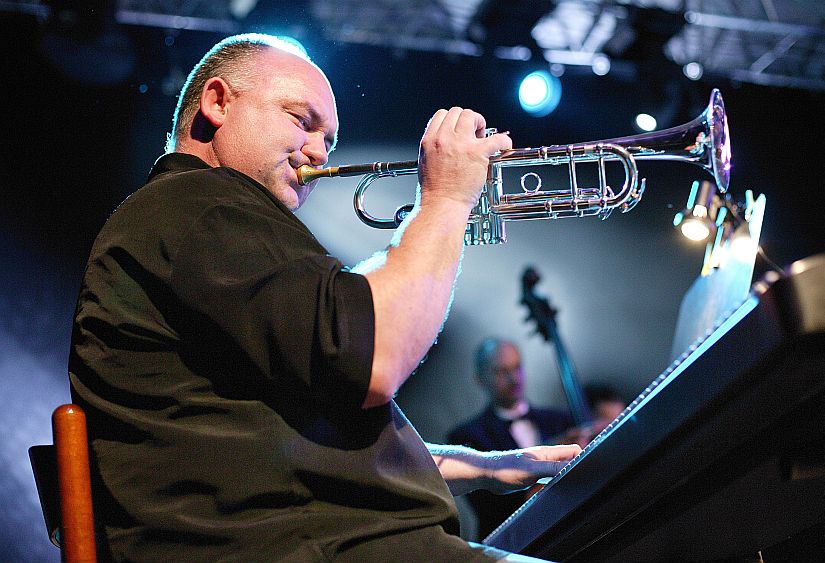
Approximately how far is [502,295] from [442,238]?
5476 millimetres

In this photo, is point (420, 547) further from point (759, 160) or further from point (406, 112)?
point (759, 160)

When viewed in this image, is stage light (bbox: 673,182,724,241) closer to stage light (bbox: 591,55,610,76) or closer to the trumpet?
the trumpet

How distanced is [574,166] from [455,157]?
88 centimetres

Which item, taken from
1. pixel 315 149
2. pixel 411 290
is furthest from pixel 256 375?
pixel 315 149

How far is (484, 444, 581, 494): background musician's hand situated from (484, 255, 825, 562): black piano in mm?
199

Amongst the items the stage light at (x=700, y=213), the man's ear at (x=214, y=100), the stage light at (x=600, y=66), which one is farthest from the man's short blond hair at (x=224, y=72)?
the stage light at (x=600, y=66)

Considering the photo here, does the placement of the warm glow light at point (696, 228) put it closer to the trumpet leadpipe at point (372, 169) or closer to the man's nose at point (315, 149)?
the trumpet leadpipe at point (372, 169)

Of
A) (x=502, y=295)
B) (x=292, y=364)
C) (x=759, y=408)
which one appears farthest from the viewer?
(x=502, y=295)

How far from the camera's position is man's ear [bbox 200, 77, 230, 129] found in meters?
2.08

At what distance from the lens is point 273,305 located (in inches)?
56.9

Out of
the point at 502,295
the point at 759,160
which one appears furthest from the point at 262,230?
the point at 759,160

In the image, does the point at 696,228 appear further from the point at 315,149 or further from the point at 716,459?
the point at 716,459

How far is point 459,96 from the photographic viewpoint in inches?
243

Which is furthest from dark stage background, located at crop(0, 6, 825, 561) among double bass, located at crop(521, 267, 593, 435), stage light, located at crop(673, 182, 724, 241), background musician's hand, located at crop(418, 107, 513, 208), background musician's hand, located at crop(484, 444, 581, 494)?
background musician's hand, located at crop(418, 107, 513, 208)
